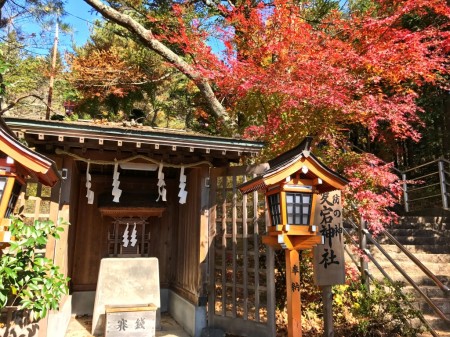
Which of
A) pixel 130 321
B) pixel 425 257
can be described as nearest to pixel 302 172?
pixel 130 321

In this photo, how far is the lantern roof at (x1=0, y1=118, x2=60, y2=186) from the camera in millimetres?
3955

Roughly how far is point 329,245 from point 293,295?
1.44 metres

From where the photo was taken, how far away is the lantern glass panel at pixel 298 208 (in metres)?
4.54

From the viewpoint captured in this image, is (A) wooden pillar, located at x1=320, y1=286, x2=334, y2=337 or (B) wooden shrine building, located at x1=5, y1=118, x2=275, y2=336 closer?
(A) wooden pillar, located at x1=320, y1=286, x2=334, y2=337

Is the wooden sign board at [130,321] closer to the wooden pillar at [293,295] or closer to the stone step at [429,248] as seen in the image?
the wooden pillar at [293,295]

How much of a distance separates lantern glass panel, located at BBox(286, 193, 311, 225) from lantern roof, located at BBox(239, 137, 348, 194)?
11.0 inches

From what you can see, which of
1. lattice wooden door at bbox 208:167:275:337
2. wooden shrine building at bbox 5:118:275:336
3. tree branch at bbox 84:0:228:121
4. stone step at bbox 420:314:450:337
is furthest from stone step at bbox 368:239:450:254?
tree branch at bbox 84:0:228:121

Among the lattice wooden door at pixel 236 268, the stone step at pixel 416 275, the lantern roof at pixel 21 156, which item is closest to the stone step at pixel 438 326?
the stone step at pixel 416 275

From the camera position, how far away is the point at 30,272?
4.79 m

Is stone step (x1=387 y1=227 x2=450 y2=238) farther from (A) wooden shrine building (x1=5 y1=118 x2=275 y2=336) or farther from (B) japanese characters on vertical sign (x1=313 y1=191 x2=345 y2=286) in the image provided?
(B) japanese characters on vertical sign (x1=313 y1=191 x2=345 y2=286)

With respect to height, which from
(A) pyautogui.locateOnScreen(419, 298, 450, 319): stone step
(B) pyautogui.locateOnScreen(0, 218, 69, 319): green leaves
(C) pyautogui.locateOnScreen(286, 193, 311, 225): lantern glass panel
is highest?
(C) pyautogui.locateOnScreen(286, 193, 311, 225): lantern glass panel

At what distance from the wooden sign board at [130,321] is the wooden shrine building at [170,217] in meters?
0.83

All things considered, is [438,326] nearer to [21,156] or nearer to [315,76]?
[315,76]

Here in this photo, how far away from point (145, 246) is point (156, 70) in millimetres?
9105
